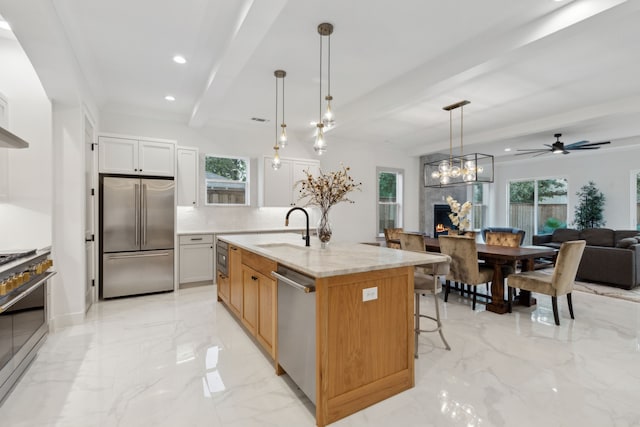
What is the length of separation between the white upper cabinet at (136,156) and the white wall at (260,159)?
0.59 meters

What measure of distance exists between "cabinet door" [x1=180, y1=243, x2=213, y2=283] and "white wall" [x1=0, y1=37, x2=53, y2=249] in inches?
70.7

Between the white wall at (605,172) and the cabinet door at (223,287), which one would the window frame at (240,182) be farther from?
the white wall at (605,172)

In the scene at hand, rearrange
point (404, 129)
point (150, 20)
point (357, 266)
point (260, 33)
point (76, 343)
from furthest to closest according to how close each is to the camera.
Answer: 1. point (404, 129)
2. point (76, 343)
3. point (150, 20)
4. point (260, 33)
5. point (357, 266)

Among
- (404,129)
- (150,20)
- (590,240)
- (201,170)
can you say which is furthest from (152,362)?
(590,240)

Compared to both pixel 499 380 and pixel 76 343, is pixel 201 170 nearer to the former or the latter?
pixel 76 343

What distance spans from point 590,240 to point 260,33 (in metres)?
7.59

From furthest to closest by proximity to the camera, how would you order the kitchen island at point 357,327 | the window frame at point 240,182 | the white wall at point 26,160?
the window frame at point 240,182 → the white wall at point 26,160 → the kitchen island at point 357,327

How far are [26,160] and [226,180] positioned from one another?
275 centimetres

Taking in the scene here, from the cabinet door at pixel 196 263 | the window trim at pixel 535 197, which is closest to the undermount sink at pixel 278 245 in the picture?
the cabinet door at pixel 196 263

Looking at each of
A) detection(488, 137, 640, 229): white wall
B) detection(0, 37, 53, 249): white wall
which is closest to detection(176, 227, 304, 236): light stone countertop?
detection(0, 37, 53, 249): white wall

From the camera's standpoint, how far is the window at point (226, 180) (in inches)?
214

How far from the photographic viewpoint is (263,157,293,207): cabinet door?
550 centimetres

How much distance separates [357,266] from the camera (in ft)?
6.17

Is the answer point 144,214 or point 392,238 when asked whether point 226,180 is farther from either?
point 392,238
